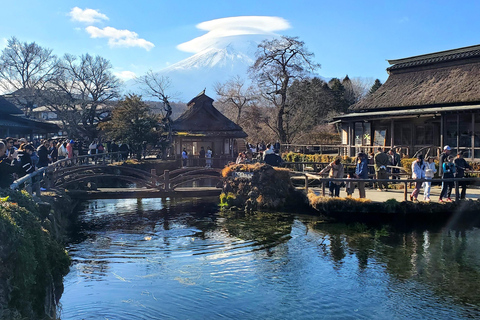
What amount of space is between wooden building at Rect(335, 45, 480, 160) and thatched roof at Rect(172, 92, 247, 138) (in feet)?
31.3

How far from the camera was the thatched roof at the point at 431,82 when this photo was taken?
80.9 ft

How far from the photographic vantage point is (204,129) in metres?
36.3

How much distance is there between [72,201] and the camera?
1945 cm

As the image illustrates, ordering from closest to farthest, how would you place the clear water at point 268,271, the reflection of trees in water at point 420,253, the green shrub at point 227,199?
the clear water at point 268,271 < the reflection of trees in water at point 420,253 < the green shrub at point 227,199

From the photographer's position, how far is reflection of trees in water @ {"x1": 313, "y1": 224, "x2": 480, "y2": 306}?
33.0ft

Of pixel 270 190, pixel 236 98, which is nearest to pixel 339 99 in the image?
pixel 236 98

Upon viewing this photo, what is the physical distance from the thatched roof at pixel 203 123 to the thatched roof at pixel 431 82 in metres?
10.8

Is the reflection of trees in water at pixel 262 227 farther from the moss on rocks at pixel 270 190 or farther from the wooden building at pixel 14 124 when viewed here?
the wooden building at pixel 14 124

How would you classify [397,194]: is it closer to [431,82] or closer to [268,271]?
[268,271]

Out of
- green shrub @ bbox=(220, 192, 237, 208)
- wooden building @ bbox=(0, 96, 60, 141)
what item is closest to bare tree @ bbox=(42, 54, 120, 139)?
wooden building @ bbox=(0, 96, 60, 141)

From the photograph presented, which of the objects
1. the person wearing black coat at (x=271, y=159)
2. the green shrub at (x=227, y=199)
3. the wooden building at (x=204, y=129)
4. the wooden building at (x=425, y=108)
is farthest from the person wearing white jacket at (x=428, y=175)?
the wooden building at (x=204, y=129)

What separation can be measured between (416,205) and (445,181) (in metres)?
1.24

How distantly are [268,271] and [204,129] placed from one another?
26006 millimetres

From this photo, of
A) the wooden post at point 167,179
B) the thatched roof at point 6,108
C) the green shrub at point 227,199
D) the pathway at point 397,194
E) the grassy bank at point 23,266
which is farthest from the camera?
the thatched roof at point 6,108
